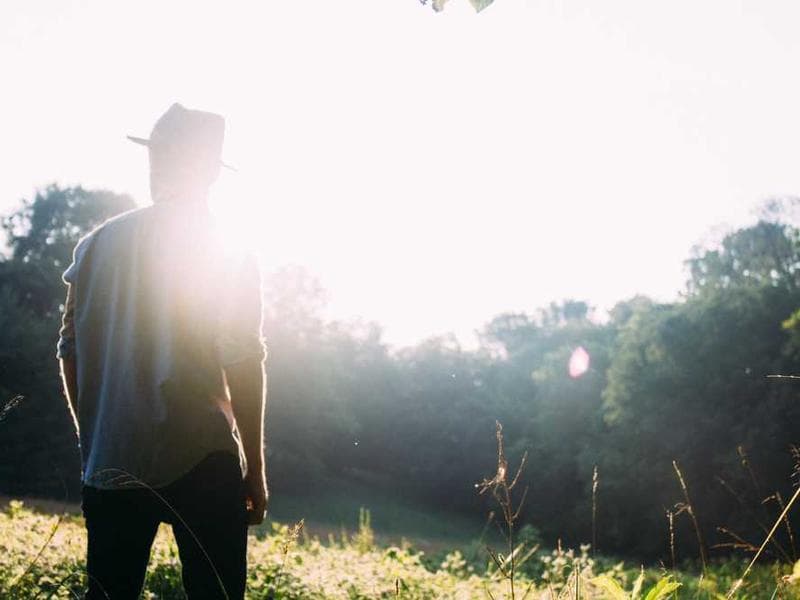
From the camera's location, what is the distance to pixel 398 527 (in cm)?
2573

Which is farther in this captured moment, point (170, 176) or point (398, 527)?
point (398, 527)

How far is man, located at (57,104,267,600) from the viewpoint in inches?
57.1

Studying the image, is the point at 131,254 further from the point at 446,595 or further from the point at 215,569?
the point at 446,595

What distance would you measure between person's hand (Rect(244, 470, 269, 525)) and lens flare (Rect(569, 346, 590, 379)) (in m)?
30.5

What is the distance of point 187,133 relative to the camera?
65.9 inches

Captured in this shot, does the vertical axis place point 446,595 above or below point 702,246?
below

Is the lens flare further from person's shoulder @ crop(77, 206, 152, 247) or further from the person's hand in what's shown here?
person's shoulder @ crop(77, 206, 152, 247)

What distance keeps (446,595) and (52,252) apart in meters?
30.1

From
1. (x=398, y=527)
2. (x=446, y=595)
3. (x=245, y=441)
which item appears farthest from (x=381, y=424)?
(x=245, y=441)

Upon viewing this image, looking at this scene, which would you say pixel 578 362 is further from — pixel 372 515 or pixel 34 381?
pixel 34 381

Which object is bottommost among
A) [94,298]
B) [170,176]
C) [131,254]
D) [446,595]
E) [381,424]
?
[381,424]

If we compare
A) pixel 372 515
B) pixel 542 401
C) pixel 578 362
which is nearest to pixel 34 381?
pixel 372 515

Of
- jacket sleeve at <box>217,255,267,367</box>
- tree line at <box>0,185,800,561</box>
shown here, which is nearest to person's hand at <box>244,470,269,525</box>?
jacket sleeve at <box>217,255,267,367</box>

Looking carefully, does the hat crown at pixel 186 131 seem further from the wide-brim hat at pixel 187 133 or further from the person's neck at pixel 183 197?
the person's neck at pixel 183 197
